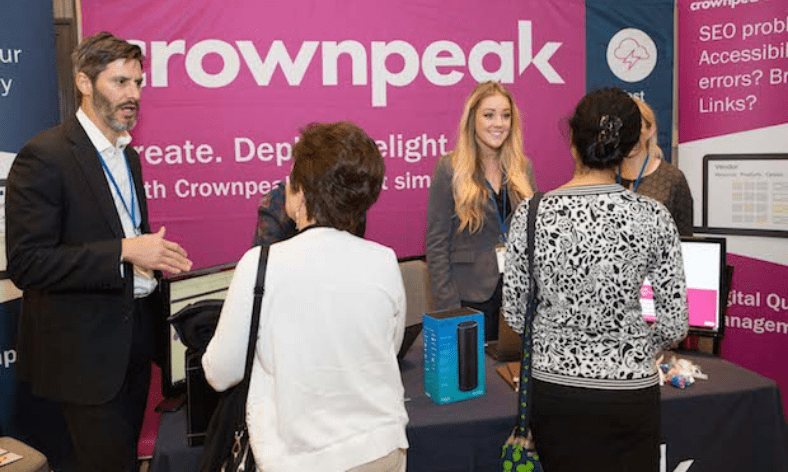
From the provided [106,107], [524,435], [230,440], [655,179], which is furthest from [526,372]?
[655,179]

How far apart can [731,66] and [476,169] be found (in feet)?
6.25

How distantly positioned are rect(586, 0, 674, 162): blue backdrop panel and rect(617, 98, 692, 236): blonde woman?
3.74ft

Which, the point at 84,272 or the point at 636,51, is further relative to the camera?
the point at 636,51

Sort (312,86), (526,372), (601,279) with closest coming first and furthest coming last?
(601,279), (526,372), (312,86)

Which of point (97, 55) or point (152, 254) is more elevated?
point (97, 55)

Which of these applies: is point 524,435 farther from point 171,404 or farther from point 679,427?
point 171,404

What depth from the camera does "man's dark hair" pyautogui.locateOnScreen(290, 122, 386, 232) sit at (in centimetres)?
139

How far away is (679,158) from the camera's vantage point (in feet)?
14.3

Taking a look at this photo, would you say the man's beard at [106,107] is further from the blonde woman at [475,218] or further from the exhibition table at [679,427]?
the blonde woman at [475,218]

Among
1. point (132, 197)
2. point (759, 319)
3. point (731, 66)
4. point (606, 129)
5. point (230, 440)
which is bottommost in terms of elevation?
point (759, 319)

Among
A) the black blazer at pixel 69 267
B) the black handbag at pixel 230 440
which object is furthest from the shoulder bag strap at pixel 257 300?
the black blazer at pixel 69 267

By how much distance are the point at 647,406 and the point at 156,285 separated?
141cm

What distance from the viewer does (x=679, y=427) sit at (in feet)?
6.91

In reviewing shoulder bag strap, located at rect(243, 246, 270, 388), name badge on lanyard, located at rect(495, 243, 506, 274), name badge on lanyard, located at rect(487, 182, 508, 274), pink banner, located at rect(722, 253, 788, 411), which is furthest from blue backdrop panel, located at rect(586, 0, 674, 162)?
shoulder bag strap, located at rect(243, 246, 270, 388)
